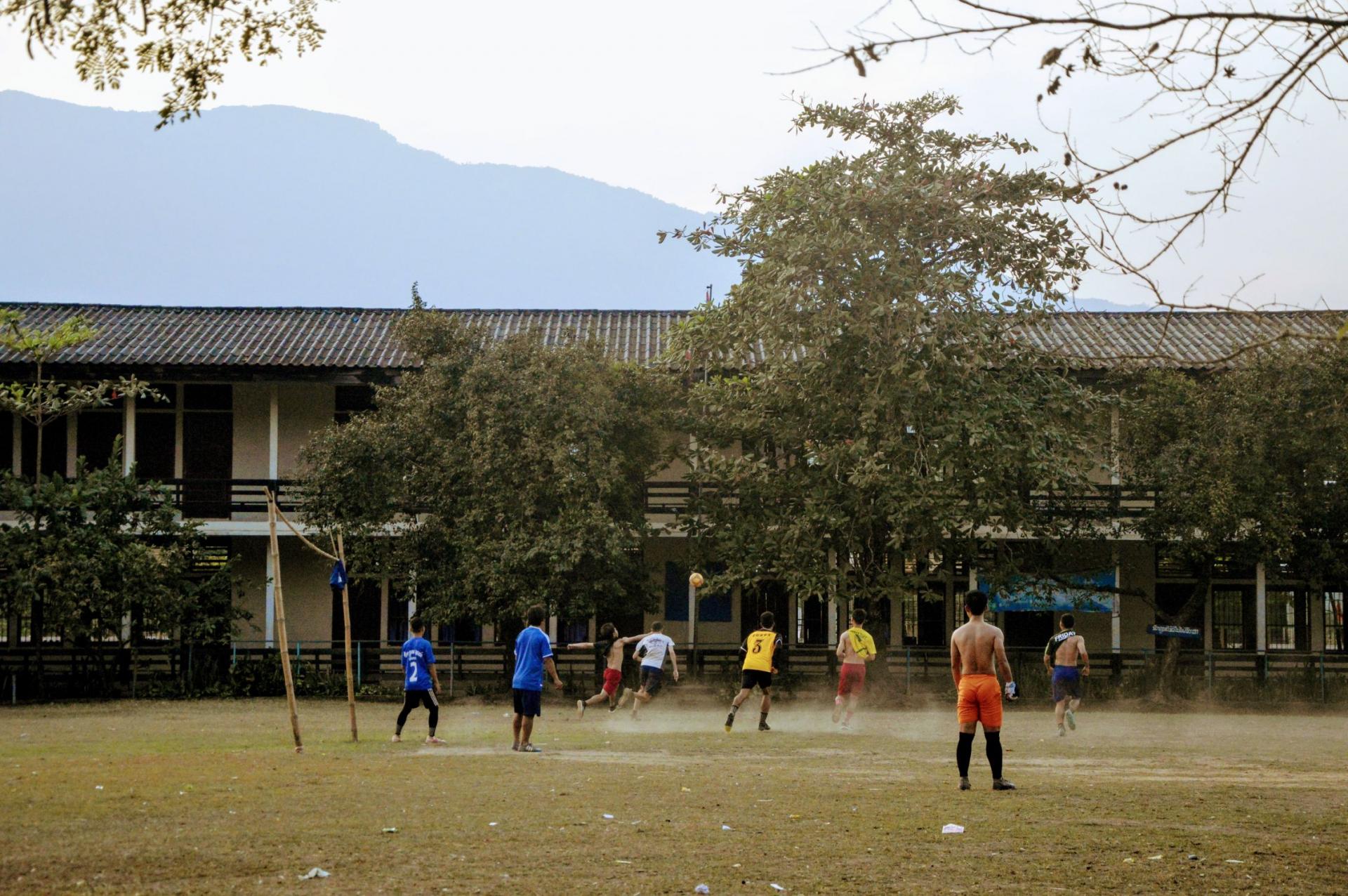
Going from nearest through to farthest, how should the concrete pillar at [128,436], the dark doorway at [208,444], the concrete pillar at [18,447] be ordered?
the concrete pillar at [128,436] → the concrete pillar at [18,447] → the dark doorway at [208,444]

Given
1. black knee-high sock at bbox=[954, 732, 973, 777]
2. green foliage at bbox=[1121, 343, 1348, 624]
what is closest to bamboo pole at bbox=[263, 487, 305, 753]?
black knee-high sock at bbox=[954, 732, 973, 777]

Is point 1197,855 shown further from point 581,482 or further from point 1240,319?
point 1240,319

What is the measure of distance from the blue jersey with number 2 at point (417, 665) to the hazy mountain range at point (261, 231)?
446ft

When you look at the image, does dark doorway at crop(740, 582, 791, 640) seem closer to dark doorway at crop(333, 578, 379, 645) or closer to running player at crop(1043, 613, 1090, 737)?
dark doorway at crop(333, 578, 379, 645)

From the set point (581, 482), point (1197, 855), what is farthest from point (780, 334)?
point (1197, 855)

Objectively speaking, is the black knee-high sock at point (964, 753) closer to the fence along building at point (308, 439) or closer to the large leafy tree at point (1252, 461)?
the large leafy tree at point (1252, 461)

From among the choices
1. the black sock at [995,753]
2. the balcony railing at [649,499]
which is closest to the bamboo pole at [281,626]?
the black sock at [995,753]

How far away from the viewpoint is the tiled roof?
2639 centimetres

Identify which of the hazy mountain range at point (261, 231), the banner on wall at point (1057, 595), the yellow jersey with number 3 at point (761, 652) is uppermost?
the hazy mountain range at point (261, 231)

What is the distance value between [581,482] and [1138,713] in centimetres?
870

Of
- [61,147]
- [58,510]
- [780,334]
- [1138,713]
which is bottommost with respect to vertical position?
[1138,713]

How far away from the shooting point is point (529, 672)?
43.4ft

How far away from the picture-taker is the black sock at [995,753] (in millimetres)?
10242

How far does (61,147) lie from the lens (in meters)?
175
